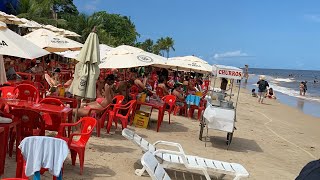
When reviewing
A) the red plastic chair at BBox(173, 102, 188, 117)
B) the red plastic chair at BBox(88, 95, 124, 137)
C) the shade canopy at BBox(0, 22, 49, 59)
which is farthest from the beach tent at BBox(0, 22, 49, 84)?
the red plastic chair at BBox(173, 102, 188, 117)

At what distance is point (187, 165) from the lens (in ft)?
18.2

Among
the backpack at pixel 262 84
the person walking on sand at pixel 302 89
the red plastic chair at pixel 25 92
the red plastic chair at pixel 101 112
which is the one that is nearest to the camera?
the red plastic chair at pixel 25 92

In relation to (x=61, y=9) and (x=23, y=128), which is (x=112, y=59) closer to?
(x=23, y=128)

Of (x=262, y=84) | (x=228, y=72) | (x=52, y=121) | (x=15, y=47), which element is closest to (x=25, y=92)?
(x=52, y=121)

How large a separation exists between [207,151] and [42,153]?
5045 mm

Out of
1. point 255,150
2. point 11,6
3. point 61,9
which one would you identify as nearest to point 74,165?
point 255,150

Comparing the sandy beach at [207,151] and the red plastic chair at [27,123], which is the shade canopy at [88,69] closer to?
the sandy beach at [207,151]

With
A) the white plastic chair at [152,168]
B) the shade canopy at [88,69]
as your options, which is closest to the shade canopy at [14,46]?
the shade canopy at [88,69]

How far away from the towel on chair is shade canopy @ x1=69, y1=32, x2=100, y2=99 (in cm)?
309

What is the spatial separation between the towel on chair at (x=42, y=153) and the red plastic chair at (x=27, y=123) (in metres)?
1.67

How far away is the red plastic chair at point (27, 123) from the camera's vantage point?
17.8 ft

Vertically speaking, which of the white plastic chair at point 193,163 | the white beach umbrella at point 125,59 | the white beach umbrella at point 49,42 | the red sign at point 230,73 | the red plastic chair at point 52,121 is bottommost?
the white plastic chair at point 193,163

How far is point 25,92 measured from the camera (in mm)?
7250

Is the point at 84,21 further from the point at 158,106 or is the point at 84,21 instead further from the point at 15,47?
the point at 15,47
